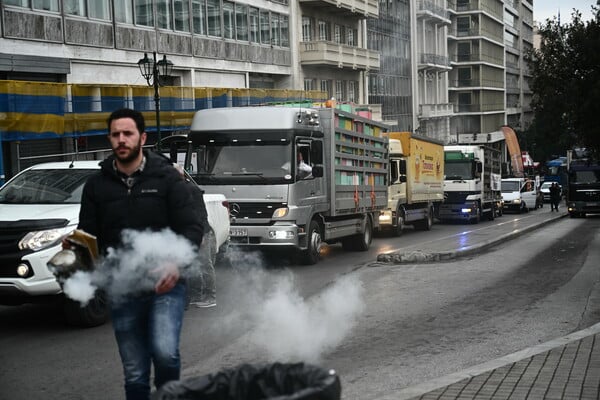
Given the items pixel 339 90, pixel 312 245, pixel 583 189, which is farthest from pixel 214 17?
pixel 312 245

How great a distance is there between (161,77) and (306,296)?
1511 cm

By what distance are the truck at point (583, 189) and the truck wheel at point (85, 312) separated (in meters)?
38.9

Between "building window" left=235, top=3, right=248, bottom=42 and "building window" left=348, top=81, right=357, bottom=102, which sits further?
"building window" left=348, top=81, right=357, bottom=102

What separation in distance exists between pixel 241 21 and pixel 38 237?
32.5m

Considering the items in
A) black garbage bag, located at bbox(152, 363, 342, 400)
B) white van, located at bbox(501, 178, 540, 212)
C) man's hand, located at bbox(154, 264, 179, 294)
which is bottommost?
white van, located at bbox(501, 178, 540, 212)

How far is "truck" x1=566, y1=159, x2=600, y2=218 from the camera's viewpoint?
1748 inches

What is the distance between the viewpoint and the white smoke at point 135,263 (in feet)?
15.9

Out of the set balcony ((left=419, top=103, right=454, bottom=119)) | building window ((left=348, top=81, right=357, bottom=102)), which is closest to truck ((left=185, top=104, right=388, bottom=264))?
building window ((left=348, top=81, right=357, bottom=102))

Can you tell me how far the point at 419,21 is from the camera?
243ft

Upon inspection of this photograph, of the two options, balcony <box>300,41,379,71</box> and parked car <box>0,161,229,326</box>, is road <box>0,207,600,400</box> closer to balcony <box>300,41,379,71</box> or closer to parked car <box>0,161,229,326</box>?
parked car <box>0,161,229,326</box>

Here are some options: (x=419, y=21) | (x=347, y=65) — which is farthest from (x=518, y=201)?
(x=419, y=21)

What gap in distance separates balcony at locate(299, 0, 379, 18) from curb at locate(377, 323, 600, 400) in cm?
4054

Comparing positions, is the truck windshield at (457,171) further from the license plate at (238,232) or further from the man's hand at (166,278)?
the man's hand at (166,278)

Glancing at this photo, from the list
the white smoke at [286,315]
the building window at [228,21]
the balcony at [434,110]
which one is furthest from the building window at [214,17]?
the balcony at [434,110]
